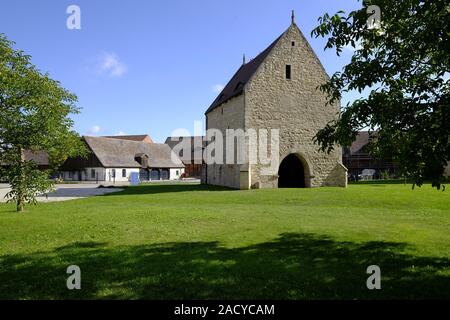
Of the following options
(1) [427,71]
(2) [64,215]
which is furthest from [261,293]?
(2) [64,215]

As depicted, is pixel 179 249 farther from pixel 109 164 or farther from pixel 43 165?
pixel 43 165

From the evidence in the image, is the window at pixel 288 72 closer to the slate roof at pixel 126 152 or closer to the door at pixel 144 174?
the slate roof at pixel 126 152

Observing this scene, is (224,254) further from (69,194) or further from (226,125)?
(226,125)

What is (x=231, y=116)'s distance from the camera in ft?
104

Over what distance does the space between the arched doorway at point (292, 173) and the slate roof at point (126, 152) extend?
30.5 metres

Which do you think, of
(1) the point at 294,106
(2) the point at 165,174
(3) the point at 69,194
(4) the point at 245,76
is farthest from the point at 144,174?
(1) the point at 294,106

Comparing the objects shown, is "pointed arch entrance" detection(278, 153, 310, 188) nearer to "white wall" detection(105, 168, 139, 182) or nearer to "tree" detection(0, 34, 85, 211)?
"tree" detection(0, 34, 85, 211)

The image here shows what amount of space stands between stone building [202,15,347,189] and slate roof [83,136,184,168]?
29.9 m

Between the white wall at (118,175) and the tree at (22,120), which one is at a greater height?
the tree at (22,120)

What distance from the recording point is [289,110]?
29.3 metres

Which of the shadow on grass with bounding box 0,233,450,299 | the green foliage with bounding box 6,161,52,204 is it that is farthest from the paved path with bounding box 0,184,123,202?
the shadow on grass with bounding box 0,233,450,299

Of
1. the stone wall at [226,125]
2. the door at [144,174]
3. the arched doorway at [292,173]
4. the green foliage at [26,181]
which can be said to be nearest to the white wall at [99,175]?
the door at [144,174]

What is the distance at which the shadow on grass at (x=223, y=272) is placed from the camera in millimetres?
5633
